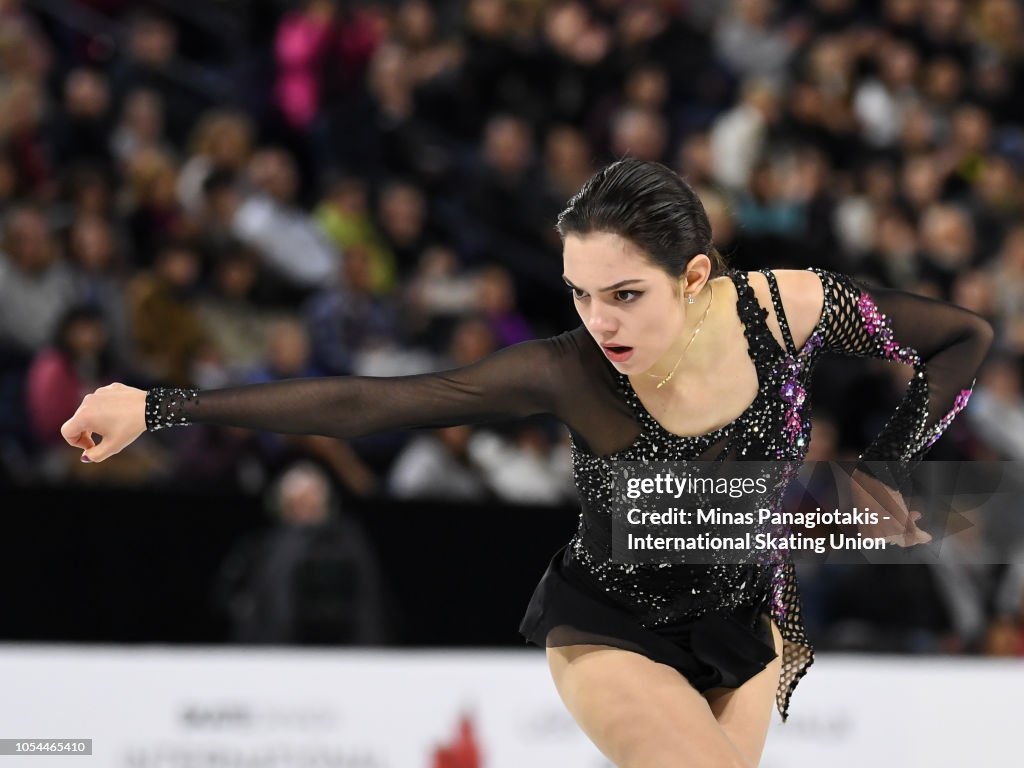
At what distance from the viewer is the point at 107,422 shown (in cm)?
255

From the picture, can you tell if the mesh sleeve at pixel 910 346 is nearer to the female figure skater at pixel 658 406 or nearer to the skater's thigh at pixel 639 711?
the female figure skater at pixel 658 406

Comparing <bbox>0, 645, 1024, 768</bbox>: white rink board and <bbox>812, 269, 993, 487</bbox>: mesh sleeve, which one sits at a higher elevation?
<bbox>812, 269, 993, 487</bbox>: mesh sleeve

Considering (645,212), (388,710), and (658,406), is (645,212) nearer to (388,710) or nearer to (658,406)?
(658,406)

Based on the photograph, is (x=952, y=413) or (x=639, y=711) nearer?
(x=639, y=711)

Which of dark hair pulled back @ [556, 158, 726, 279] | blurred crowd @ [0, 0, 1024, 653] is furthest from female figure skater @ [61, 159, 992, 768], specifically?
blurred crowd @ [0, 0, 1024, 653]

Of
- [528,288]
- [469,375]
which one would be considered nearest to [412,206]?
[528,288]

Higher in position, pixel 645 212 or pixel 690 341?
pixel 645 212

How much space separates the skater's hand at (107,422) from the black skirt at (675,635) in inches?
37.4

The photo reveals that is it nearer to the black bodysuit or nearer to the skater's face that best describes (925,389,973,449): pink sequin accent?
the black bodysuit

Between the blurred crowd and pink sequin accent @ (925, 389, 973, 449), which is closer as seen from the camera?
pink sequin accent @ (925, 389, 973, 449)

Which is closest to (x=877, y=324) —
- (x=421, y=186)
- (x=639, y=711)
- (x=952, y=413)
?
(x=952, y=413)

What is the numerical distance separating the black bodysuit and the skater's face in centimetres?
13

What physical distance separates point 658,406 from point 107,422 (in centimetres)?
105

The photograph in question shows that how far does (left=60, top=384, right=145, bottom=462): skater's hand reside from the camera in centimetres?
253
